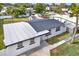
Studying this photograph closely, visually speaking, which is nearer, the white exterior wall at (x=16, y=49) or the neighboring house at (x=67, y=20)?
the white exterior wall at (x=16, y=49)

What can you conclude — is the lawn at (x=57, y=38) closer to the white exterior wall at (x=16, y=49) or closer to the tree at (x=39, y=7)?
the white exterior wall at (x=16, y=49)

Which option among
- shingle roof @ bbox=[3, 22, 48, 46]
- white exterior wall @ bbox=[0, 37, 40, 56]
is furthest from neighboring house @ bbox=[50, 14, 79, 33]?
white exterior wall @ bbox=[0, 37, 40, 56]

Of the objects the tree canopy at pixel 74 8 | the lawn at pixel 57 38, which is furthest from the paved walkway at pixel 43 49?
the tree canopy at pixel 74 8

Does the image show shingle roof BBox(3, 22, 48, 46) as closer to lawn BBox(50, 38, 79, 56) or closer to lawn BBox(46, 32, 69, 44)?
lawn BBox(46, 32, 69, 44)

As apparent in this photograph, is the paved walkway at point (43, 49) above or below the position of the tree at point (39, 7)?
below

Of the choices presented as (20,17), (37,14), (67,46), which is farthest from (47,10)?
(67,46)

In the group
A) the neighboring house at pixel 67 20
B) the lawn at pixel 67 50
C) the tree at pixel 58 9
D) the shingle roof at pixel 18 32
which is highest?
the tree at pixel 58 9

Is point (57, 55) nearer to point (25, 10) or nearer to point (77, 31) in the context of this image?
point (77, 31)

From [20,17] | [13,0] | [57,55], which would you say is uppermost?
[13,0]
